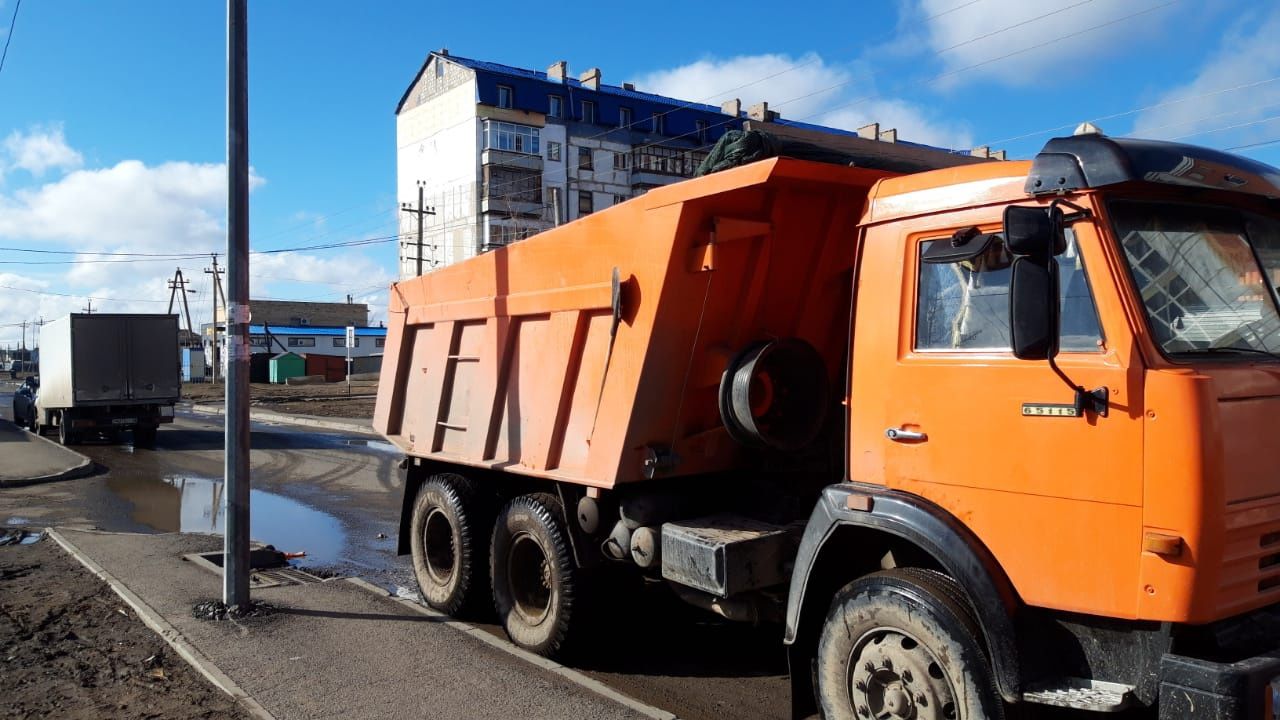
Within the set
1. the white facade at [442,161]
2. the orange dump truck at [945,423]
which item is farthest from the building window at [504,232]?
the orange dump truck at [945,423]

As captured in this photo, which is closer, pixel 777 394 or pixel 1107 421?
pixel 1107 421

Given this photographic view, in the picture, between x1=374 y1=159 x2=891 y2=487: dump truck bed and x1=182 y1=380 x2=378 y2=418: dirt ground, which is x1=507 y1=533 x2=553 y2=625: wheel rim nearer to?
x1=374 y1=159 x2=891 y2=487: dump truck bed

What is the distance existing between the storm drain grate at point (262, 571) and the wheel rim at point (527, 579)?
94.1 inches

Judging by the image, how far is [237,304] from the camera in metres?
6.73

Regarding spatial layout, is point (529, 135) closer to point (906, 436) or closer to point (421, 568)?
point (421, 568)

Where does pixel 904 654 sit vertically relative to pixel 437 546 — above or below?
above

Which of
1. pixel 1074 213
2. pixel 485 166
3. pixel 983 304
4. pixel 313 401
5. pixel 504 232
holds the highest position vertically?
pixel 485 166

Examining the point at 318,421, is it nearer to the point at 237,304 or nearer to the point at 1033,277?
the point at 237,304

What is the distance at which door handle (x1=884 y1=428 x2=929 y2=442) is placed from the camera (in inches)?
144

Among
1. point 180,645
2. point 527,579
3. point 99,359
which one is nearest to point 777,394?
point 527,579

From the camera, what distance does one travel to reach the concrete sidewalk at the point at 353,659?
4.88 metres

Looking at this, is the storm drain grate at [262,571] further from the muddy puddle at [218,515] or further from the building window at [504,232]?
the building window at [504,232]

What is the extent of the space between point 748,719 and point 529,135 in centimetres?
5260

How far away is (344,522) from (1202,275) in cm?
1054
